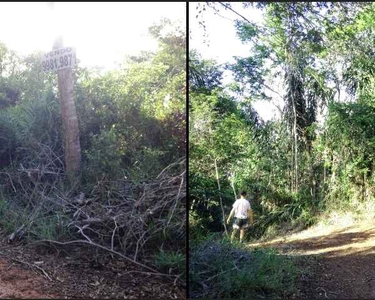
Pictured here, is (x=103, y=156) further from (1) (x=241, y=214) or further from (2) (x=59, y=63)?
(1) (x=241, y=214)

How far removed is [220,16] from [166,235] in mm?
1238

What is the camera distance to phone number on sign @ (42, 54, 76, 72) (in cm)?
236

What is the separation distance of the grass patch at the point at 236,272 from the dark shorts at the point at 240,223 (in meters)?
0.10

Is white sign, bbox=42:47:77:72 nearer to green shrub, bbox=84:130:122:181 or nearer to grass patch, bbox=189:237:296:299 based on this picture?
green shrub, bbox=84:130:122:181

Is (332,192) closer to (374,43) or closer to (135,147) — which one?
(374,43)

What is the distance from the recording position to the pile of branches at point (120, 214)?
221cm

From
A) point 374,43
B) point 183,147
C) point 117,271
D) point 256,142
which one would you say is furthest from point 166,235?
point 374,43

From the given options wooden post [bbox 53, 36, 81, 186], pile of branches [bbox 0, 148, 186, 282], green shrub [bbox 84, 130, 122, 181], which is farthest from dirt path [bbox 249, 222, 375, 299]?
wooden post [bbox 53, 36, 81, 186]

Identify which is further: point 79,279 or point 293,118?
point 293,118

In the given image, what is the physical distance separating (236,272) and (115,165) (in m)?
0.83

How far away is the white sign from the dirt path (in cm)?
139

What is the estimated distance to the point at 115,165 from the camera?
2324 mm

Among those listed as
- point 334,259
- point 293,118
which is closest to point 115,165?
point 293,118

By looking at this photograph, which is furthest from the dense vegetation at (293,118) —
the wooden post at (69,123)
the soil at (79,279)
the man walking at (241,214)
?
the wooden post at (69,123)
